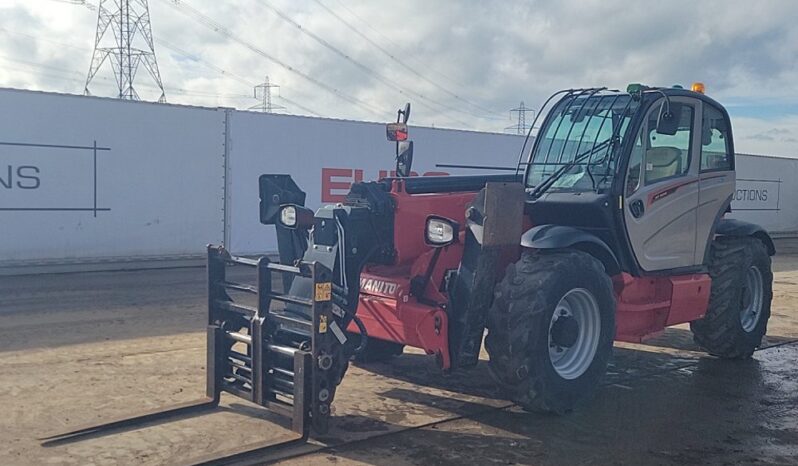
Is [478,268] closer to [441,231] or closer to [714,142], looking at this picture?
[441,231]

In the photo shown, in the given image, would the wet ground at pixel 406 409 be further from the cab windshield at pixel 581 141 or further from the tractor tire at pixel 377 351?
the cab windshield at pixel 581 141

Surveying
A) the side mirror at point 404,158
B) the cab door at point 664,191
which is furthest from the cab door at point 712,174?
the side mirror at point 404,158

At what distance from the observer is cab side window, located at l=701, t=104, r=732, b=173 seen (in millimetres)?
7027

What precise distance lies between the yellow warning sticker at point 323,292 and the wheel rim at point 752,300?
15.6 feet

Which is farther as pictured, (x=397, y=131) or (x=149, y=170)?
(x=149, y=170)

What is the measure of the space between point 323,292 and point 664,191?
10.7 feet

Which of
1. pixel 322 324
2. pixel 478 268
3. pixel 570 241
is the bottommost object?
pixel 322 324

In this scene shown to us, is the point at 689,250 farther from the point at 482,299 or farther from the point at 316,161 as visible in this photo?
the point at 316,161

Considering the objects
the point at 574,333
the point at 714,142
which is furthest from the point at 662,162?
the point at 574,333

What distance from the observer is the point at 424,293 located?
18.5 ft

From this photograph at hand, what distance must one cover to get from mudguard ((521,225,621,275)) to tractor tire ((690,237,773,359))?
1676 mm

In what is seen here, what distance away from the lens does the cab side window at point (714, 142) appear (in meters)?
7.03

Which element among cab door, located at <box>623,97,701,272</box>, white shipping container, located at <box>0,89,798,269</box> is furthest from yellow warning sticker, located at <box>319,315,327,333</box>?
white shipping container, located at <box>0,89,798,269</box>

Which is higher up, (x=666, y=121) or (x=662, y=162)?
(x=666, y=121)
